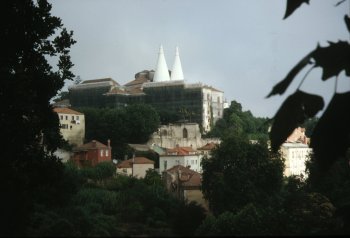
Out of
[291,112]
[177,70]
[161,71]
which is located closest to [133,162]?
[161,71]

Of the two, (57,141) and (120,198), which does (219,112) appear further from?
(57,141)

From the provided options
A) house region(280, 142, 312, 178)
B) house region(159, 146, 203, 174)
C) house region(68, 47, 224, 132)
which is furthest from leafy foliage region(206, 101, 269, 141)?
house region(159, 146, 203, 174)

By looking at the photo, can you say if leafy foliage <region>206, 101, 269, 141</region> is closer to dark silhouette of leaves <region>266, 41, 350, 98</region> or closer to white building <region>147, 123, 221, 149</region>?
white building <region>147, 123, 221, 149</region>

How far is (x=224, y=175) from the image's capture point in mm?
34719

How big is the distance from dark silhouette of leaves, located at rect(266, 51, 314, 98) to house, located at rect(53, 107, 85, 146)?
56078mm

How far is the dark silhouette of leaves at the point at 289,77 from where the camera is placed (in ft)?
4.07

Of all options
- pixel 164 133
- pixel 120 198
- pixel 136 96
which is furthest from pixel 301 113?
pixel 136 96

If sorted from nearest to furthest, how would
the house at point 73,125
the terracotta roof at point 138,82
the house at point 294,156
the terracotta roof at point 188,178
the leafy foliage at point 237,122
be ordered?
the terracotta roof at point 188,178, the house at point 73,125, the house at point 294,156, the leafy foliage at point 237,122, the terracotta roof at point 138,82

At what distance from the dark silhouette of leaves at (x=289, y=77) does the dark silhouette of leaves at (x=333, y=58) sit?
35 millimetres

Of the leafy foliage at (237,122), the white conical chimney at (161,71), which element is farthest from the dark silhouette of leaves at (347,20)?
the white conical chimney at (161,71)

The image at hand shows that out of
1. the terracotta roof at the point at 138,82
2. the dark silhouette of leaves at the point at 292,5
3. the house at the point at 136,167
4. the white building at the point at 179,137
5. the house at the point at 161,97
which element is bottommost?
the house at the point at 136,167

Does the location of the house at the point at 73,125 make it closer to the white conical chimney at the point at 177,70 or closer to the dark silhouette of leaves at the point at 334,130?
the white conical chimney at the point at 177,70

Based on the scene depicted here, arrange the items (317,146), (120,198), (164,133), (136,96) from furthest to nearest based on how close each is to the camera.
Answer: (136,96)
(164,133)
(120,198)
(317,146)

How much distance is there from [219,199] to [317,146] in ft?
104
